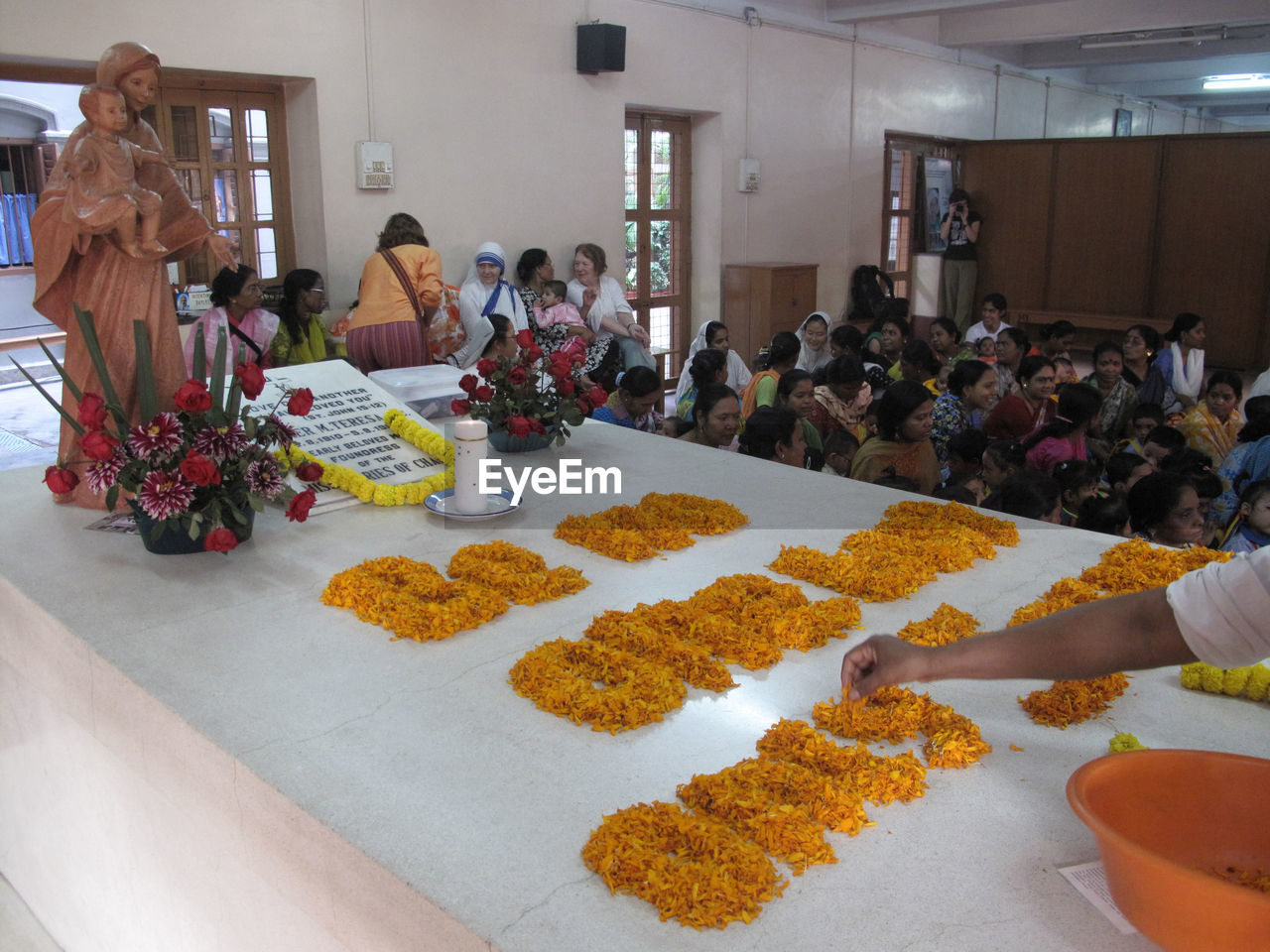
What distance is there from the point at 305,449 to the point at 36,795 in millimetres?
1295

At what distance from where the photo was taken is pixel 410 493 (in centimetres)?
343

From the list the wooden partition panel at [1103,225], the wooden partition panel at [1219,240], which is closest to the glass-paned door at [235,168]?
the wooden partition panel at [1103,225]

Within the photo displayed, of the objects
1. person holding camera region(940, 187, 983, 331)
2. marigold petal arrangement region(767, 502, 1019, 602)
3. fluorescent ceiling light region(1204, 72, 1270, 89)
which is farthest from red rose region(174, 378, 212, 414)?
fluorescent ceiling light region(1204, 72, 1270, 89)

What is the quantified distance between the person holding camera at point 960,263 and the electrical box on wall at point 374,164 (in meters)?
7.17

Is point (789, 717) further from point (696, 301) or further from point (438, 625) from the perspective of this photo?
point (696, 301)

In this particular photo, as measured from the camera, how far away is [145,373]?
2994 millimetres

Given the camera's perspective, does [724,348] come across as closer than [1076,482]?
No

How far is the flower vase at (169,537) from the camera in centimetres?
282

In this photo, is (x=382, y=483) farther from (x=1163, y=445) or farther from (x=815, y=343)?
(x=815, y=343)

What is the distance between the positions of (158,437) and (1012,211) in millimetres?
10883

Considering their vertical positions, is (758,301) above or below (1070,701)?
above

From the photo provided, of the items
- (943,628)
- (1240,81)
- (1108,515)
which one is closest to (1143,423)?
(1108,515)

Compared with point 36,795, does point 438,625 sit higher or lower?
higher

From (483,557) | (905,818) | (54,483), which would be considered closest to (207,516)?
(54,483)
